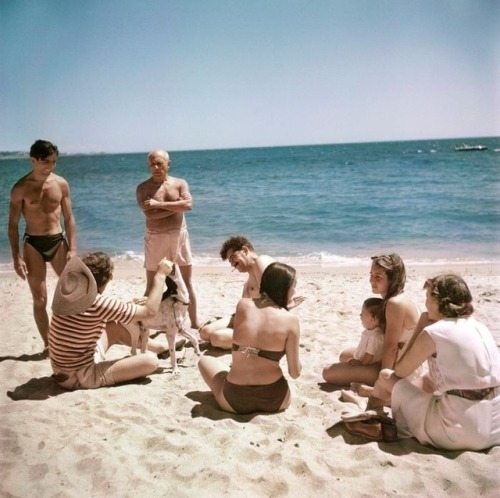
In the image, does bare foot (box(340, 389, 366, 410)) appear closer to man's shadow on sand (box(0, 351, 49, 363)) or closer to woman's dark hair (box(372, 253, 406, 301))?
woman's dark hair (box(372, 253, 406, 301))

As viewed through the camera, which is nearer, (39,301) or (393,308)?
(393,308)

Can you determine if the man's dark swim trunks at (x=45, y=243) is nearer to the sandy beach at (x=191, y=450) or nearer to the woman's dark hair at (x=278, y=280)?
the sandy beach at (x=191, y=450)

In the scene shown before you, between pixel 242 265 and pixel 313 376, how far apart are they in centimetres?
120

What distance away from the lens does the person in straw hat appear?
336cm

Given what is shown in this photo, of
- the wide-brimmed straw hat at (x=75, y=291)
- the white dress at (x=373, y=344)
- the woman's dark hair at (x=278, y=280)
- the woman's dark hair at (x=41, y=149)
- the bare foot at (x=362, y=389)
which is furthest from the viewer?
the woman's dark hair at (x=41, y=149)

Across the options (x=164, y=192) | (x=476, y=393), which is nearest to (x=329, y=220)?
(x=164, y=192)

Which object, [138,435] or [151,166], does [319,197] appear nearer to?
[151,166]

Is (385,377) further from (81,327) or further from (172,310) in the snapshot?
(81,327)

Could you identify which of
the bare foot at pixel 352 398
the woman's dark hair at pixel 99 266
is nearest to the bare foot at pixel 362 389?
the bare foot at pixel 352 398

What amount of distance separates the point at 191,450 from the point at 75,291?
144 cm

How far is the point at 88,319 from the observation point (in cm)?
345

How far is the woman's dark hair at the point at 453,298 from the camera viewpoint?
2.74 m

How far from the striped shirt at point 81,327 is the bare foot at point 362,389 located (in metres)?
1.87

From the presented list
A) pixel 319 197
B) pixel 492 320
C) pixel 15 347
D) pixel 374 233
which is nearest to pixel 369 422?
pixel 492 320
